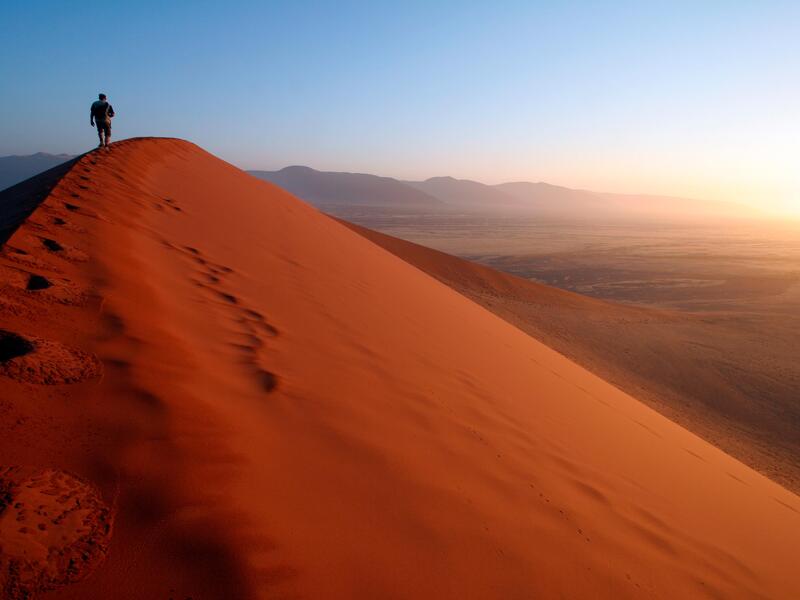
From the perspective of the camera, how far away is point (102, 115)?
10.1m

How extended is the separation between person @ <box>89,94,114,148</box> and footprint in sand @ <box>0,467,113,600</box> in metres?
10.6

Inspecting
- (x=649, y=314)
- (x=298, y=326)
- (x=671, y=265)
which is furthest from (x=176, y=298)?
(x=671, y=265)

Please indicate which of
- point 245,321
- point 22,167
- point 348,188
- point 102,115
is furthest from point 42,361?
point 348,188

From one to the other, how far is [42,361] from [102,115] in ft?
33.6

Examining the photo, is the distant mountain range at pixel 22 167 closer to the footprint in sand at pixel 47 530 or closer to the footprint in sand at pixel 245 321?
the footprint in sand at pixel 245 321

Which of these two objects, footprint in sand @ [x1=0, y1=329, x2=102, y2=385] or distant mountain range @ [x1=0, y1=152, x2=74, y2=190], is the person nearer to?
footprint in sand @ [x1=0, y1=329, x2=102, y2=385]

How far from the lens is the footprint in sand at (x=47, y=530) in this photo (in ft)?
3.63

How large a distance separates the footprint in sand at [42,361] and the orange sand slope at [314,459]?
0.01 meters

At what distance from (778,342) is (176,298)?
15811 millimetres

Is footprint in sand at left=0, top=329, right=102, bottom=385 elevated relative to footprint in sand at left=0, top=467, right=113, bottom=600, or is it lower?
elevated

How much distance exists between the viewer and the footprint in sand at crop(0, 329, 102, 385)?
1759mm

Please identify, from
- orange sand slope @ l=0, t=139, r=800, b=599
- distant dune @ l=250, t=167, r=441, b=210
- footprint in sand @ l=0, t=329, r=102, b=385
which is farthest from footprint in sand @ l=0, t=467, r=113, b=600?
distant dune @ l=250, t=167, r=441, b=210

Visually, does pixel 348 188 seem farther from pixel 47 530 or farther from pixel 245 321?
pixel 47 530

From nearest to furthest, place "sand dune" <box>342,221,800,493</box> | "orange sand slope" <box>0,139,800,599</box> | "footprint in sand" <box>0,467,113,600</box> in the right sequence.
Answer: "footprint in sand" <box>0,467,113,600</box>
"orange sand slope" <box>0,139,800,599</box>
"sand dune" <box>342,221,800,493</box>
